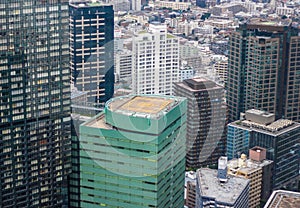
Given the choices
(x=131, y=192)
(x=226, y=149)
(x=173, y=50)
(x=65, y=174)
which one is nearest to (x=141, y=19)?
(x=173, y=50)

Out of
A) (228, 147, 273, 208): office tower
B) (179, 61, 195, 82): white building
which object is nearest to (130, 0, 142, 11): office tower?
(179, 61, 195, 82): white building

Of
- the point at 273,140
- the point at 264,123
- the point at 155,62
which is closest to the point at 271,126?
the point at 264,123

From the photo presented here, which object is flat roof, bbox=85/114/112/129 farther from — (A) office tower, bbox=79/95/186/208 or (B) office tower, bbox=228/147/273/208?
(B) office tower, bbox=228/147/273/208

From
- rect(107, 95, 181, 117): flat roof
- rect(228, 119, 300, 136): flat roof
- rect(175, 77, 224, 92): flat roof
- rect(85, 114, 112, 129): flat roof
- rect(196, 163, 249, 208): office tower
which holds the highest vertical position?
rect(107, 95, 181, 117): flat roof

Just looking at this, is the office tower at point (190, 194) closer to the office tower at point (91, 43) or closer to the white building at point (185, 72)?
the white building at point (185, 72)

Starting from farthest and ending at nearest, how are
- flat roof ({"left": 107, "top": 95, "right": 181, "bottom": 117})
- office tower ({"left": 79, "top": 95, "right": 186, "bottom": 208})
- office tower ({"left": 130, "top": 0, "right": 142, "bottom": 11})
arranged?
1. office tower ({"left": 130, "top": 0, "right": 142, "bottom": 11})
2. flat roof ({"left": 107, "top": 95, "right": 181, "bottom": 117})
3. office tower ({"left": 79, "top": 95, "right": 186, "bottom": 208})

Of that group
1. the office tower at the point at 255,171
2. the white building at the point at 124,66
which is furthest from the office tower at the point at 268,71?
the office tower at the point at 255,171

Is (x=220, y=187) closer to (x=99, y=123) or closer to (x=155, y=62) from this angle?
(x=99, y=123)
